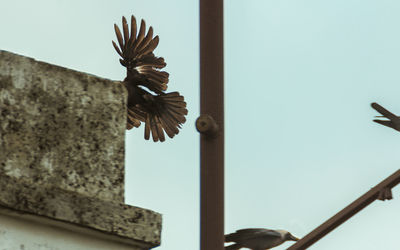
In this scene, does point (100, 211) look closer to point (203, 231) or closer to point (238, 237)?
point (203, 231)

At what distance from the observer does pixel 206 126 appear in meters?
5.49

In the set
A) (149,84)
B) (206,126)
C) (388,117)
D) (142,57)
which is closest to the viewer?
(206,126)

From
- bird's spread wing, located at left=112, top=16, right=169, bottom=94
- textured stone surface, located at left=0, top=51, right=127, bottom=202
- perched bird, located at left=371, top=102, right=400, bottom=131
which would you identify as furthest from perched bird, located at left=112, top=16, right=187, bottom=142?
textured stone surface, located at left=0, top=51, right=127, bottom=202

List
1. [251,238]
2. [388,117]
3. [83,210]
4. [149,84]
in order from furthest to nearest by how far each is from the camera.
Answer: [149,84]
[388,117]
[251,238]
[83,210]

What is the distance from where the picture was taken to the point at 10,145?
4.80m

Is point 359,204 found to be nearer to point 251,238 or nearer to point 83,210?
point 251,238

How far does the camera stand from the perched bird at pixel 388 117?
255 inches

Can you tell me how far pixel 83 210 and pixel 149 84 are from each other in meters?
4.93

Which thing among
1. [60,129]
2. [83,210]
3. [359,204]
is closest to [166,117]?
[359,204]

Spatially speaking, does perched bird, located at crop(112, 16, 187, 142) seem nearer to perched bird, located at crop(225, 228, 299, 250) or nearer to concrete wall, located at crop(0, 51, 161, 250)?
perched bird, located at crop(225, 228, 299, 250)

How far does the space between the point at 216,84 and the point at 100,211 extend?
3.98ft

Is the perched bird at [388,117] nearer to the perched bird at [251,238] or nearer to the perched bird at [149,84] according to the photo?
the perched bird at [251,238]

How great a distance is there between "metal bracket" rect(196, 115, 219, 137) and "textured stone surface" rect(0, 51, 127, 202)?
50 centimetres

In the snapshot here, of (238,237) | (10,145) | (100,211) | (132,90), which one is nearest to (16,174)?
(10,145)
